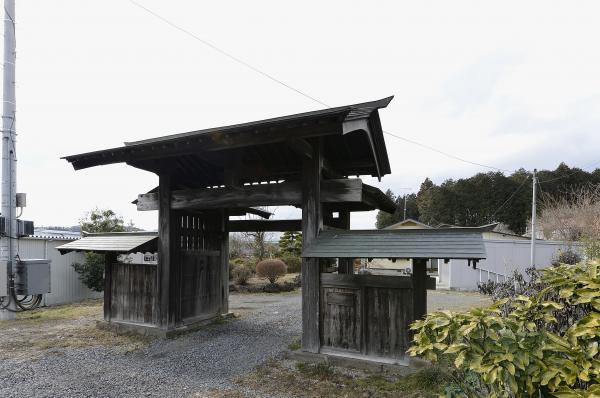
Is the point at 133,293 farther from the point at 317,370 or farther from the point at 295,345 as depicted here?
the point at 317,370

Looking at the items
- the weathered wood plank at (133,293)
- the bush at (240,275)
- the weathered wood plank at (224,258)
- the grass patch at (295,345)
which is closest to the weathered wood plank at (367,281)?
the grass patch at (295,345)

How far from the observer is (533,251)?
16.0m

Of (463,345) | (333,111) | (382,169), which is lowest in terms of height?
(463,345)

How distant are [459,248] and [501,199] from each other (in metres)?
37.6

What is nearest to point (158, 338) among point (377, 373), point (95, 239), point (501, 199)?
point (95, 239)

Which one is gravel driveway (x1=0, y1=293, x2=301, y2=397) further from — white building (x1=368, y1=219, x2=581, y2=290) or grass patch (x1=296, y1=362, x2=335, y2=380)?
white building (x1=368, y1=219, x2=581, y2=290)

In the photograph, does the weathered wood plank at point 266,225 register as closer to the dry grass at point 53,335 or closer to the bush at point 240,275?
the dry grass at point 53,335

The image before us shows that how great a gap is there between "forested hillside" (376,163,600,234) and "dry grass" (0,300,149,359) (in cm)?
3244

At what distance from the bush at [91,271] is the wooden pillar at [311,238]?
10260mm

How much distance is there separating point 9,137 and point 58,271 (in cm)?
584

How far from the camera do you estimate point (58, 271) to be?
1255 cm

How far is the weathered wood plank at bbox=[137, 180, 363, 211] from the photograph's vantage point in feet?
19.1

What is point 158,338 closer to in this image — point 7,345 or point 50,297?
point 7,345

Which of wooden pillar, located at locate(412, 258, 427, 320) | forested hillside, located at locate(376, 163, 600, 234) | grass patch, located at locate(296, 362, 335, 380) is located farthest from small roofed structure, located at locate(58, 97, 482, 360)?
forested hillside, located at locate(376, 163, 600, 234)
